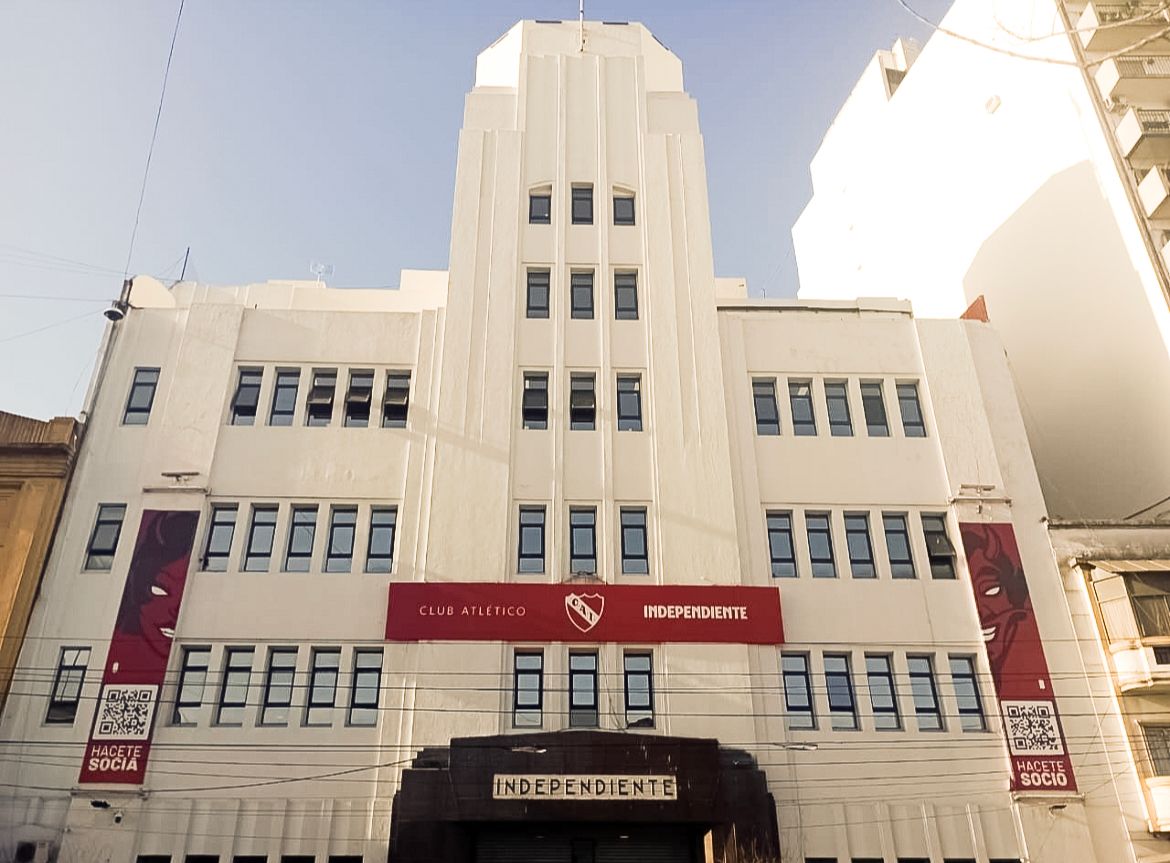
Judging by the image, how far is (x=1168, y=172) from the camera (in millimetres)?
31469

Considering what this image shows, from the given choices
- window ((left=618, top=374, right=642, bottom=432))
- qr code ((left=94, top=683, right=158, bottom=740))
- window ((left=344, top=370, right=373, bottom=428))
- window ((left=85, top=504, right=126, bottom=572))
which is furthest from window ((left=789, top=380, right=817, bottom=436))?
window ((left=85, top=504, right=126, bottom=572))

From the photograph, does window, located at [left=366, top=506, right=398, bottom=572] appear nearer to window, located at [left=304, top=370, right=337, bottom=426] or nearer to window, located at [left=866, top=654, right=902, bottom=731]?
window, located at [left=304, top=370, right=337, bottom=426]

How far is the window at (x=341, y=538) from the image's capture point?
26281 mm

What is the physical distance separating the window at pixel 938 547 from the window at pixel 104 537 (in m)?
23.7

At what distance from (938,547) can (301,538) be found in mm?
18891

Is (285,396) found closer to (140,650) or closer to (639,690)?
(140,650)

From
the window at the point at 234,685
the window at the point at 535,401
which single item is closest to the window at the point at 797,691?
the window at the point at 535,401

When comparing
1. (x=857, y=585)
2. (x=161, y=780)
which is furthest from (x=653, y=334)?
(x=161, y=780)

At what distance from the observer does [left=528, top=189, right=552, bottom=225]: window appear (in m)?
31.9

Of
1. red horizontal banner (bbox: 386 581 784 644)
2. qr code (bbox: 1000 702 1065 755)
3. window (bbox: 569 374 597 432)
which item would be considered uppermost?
window (bbox: 569 374 597 432)

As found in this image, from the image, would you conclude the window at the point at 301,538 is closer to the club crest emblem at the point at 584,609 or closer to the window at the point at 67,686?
the window at the point at 67,686

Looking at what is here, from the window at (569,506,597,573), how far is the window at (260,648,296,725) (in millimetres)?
8168

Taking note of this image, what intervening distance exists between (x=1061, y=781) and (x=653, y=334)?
55.8 feet

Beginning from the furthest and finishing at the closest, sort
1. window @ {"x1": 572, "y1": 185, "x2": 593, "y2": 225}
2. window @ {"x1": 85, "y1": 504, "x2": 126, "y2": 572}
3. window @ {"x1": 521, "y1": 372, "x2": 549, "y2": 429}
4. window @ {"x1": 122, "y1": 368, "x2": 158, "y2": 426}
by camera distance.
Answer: window @ {"x1": 572, "y1": 185, "x2": 593, "y2": 225} < window @ {"x1": 521, "y1": 372, "x2": 549, "y2": 429} < window @ {"x1": 122, "y1": 368, "x2": 158, "y2": 426} < window @ {"x1": 85, "y1": 504, "x2": 126, "y2": 572}
